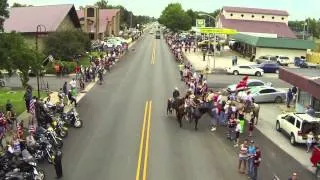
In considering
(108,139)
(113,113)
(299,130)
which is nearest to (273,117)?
(299,130)

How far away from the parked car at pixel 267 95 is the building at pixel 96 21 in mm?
64549

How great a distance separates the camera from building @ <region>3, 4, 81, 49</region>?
66.8 m

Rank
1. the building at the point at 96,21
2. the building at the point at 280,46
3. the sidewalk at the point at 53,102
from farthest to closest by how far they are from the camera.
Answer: the building at the point at 96,21, the building at the point at 280,46, the sidewalk at the point at 53,102

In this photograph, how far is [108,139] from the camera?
2544cm

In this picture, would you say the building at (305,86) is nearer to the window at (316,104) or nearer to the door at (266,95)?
the window at (316,104)

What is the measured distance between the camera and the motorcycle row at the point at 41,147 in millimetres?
18422

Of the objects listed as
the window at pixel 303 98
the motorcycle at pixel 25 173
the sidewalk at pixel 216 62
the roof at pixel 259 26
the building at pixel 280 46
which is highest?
the roof at pixel 259 26

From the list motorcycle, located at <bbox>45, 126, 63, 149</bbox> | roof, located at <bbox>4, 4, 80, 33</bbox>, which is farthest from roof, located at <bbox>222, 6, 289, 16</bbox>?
motorcycle, located at <bbox>45, 126, 63, 149</bbox>

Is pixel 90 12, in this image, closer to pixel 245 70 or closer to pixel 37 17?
pixel 37 17

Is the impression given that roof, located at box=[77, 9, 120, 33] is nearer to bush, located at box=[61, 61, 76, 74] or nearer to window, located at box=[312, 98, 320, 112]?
bush, located at box=[61, 61, 76, 74]

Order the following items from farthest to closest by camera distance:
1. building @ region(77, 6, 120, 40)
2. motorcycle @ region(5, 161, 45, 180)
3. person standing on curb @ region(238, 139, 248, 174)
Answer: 1. building @ region(77, 6, 120, 40)
2. person standing on curb @ region(238, 139, 248, 174)
3. motorcycle @ region(5, 161, 45, 180)

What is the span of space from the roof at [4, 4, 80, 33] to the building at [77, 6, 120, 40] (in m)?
24.7

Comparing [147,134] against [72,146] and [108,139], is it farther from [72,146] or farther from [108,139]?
[72,146]

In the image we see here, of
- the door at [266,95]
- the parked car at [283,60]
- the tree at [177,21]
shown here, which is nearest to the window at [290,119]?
the door at [266,95]
